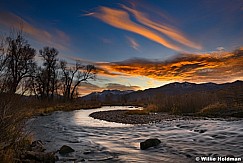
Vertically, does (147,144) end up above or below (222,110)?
below

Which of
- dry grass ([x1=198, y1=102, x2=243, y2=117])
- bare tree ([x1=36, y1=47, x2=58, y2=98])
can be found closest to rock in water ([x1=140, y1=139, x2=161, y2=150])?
dry grass ([x1=198, y1=102, x2=243, y2=117])

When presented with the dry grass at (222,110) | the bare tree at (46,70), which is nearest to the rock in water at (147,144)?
the dry grass at (222,110)

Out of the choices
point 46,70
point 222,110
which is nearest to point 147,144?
point 222,110

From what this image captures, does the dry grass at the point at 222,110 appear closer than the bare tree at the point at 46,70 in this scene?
Yes

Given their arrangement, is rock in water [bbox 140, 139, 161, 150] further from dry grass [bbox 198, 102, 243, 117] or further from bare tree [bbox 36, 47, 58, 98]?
bare tree [bbox 36, 47, 58, 98]

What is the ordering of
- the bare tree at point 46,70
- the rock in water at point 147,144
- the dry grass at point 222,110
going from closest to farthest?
the rock in water at point 147,144 → the dry grass at point 222,110 → the bare tree at point 46,70

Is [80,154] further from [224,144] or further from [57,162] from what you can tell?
[224,144]

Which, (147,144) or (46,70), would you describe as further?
(46,70)

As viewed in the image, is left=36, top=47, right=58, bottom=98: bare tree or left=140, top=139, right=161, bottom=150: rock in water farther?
left=36, top=47, right=58, bottom=98: bare tree

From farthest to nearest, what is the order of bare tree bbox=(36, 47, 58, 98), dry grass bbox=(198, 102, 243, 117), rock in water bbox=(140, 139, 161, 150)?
bare tree bbox=(36, 47, 58, 98)
dry grass bbox=(198, 102, 243, 117)
rock in water bbox=(140, 139, 161, 150)

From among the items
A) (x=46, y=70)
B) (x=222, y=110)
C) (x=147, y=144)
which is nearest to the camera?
(x=147, y=144)

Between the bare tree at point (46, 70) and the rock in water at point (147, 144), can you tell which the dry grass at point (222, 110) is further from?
the bare tree at point (46, 70)

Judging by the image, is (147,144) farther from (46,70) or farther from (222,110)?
(46,70)

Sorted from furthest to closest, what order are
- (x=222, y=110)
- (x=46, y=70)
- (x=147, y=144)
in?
(x=46, y=70), (x=222, y=110), (x=147, y=144)
